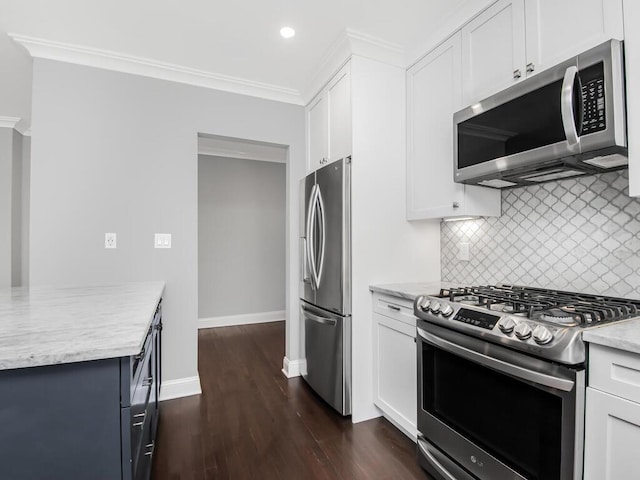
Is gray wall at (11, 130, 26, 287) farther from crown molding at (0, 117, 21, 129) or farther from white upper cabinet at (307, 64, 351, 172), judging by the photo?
white upper cabinet at (307, 64, 351, 172)

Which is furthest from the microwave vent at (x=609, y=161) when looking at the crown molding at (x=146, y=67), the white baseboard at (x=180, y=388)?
the white baseboard at (x=180, y=388)

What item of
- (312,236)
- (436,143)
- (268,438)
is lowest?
(268,438)

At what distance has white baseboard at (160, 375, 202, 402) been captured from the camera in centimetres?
264

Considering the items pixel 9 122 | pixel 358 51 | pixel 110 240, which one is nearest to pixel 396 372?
pixel 358 51

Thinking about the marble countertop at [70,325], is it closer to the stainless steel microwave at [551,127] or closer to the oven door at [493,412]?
the oven door at [493,412]

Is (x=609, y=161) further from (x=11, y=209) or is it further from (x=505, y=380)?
(x=11, y=209)

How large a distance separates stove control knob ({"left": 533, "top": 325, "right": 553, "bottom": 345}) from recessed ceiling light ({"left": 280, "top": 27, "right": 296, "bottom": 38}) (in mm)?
2206

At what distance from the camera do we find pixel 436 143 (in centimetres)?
220

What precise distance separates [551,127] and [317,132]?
1848 millimetres

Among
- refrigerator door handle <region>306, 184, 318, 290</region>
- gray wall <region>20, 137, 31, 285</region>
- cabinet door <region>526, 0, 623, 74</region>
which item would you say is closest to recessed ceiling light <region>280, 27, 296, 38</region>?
refrigerator door handle <region>306, 184, 318, 290</region>

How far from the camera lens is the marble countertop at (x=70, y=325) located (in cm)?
90

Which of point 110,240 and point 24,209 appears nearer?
point 110,240

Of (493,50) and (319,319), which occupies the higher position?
(493,50)

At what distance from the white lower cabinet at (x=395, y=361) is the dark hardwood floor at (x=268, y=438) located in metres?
0.15
